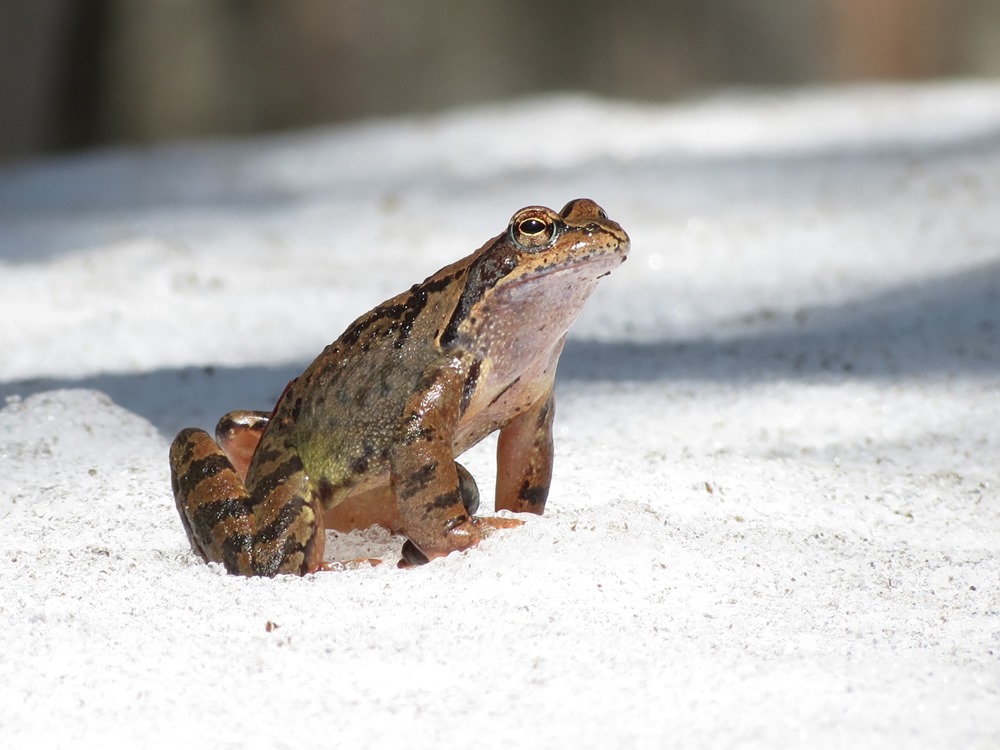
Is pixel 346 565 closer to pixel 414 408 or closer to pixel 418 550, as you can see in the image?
pixel 418 550

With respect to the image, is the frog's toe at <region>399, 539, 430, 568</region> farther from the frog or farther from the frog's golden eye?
the frog's golden eye

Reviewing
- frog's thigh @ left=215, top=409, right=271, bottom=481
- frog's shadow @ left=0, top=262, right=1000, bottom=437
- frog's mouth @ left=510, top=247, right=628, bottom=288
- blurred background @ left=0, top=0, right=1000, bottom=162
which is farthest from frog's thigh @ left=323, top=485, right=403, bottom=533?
blurred background @ left=0, top=0, right=1000, bottom=162

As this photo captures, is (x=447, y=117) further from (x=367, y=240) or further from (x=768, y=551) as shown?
(x=768, y=551)

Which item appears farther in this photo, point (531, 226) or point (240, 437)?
point (240, 437)

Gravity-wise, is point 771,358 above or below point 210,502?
above

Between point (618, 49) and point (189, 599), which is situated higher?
point (618, 49)

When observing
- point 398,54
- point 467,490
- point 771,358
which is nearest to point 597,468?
point 467,490

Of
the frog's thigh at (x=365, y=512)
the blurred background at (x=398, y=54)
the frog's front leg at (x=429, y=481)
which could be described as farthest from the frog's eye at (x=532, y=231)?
the blurred background at (x=398, y=54)

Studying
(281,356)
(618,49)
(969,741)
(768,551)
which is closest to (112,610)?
(768,551)
